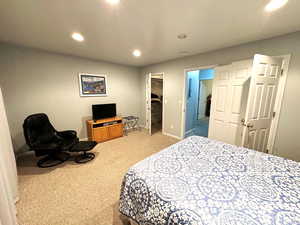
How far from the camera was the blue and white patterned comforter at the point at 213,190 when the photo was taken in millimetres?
715

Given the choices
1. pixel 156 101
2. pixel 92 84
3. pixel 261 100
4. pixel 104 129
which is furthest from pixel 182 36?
pixel 156 101

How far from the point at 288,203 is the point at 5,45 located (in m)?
4.58

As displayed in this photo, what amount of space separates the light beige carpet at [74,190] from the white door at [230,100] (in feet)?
5.86

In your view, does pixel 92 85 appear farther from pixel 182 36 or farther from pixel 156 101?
pixel 182 36

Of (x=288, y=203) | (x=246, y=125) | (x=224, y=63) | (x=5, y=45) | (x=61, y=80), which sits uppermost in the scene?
(x=5, y=45)

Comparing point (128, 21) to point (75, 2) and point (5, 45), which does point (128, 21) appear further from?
point (5, 45)

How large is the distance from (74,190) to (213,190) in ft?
6.31

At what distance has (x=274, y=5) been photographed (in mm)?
1288

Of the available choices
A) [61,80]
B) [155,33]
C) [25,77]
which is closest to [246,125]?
[155,33]

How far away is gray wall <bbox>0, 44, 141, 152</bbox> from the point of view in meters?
2.44

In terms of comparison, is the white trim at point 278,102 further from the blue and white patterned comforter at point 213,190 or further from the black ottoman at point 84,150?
the black ottoman at point 84,150

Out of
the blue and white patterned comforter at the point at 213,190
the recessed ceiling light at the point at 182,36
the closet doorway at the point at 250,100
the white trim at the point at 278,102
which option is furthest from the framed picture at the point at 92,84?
the white trim at the point at 278,102

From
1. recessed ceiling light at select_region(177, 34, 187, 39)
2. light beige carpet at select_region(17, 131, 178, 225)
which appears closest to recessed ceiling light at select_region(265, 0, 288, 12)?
recessed ceiling light at select_region(177, 34, 187, 39)

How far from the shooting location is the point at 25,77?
2566 millimetres
